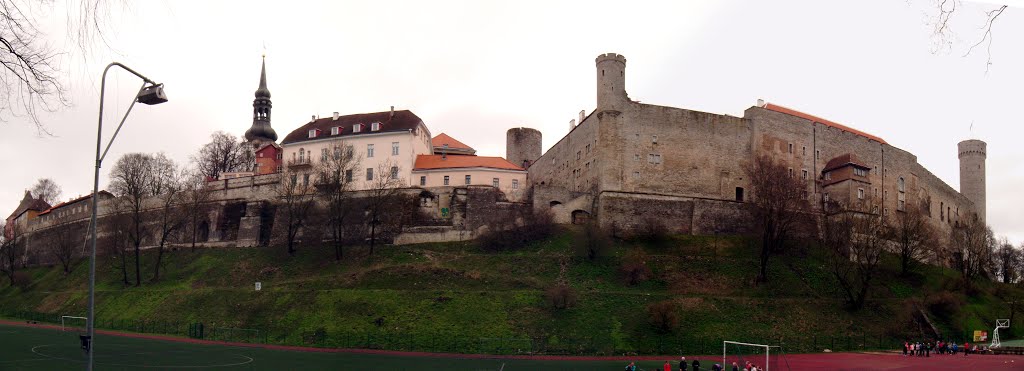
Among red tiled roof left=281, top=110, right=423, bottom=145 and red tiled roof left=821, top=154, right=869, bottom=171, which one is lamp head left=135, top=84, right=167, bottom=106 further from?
red tiled roof left=821, top=154, right=869, bottom=171

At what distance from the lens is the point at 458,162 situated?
250 ft

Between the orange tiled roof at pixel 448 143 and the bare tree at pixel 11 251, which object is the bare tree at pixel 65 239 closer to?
the bare tree at pixel 11 251

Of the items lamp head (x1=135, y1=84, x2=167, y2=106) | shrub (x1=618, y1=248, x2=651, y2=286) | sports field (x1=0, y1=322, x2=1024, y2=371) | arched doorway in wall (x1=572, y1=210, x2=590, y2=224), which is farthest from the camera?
arched doorway in wall (x1=572, y1=210, x2=590, y2=224)

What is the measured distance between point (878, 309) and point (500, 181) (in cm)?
3405

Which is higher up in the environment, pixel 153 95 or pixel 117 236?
pixel 153 95

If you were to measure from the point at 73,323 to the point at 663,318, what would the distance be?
41881mm

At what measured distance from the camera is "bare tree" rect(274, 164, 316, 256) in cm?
6925

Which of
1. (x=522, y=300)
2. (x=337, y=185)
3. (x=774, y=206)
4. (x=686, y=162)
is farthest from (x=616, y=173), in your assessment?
(x=337, y=185)

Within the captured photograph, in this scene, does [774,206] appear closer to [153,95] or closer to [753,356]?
[753,356]

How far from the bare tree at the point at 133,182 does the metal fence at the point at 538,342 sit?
1086 inches

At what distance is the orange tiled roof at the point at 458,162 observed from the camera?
248ft

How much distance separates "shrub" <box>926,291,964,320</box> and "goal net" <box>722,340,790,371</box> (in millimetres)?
17181

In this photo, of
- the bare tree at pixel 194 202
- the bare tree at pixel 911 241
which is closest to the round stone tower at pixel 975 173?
the bare tree at pixel 911 241

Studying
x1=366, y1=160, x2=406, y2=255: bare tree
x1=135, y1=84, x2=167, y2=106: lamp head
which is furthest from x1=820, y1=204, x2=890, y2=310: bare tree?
x1=135, y1=84, x2=167, y2=106: lamp head
